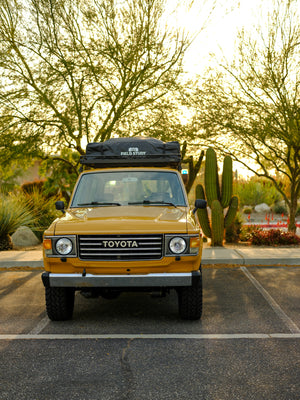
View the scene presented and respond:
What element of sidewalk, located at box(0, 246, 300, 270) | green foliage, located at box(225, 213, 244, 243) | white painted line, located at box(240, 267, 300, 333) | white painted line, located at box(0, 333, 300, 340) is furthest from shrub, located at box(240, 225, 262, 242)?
white painted line, located at box(0, 333, 300, 340)

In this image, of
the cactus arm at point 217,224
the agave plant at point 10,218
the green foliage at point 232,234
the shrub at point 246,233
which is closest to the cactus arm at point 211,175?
the cactus arm at point 217,224

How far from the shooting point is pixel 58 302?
6262mm

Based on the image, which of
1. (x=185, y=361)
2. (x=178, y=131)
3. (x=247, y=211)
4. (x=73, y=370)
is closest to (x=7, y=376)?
(x=73, y=370)

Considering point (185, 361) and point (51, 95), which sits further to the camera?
point (51, 95)

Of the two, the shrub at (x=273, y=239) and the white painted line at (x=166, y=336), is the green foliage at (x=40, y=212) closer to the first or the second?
the shrub at (x=273, y=239)

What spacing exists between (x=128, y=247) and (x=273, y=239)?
974 centimetres

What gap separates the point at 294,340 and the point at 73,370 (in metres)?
2.49

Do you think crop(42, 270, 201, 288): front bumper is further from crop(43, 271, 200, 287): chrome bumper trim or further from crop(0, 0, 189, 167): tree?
crop(0, 0, 189, 167): tree

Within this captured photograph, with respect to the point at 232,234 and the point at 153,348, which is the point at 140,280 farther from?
the point at 232,234

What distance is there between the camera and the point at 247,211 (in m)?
30.9

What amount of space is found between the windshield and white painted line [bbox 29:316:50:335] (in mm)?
1641

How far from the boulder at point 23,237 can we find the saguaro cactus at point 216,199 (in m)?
5.16

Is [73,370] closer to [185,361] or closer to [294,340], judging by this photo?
[185,361]

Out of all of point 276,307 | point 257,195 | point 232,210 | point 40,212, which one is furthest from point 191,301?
point 257,195
